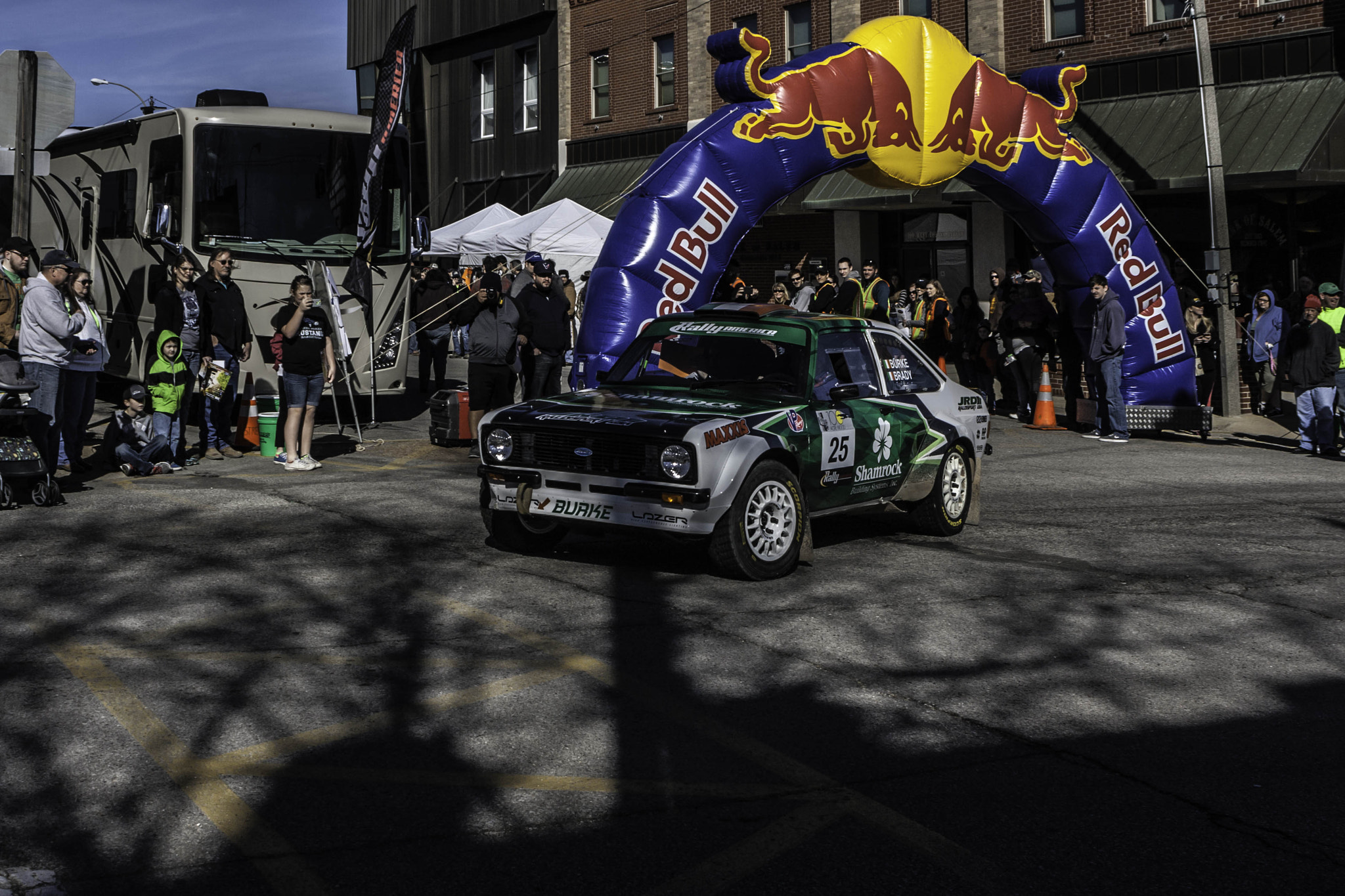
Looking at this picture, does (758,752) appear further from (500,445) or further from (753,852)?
(500,445)

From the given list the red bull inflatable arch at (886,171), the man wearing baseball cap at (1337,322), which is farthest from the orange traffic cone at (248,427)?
the man wearing baseball cap at (1337,322)

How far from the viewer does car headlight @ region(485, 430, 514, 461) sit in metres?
9.18

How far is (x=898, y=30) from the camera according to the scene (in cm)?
1600

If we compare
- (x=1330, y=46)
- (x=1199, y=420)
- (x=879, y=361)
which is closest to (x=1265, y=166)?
(x=1330, y=46)

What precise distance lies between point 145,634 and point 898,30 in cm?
1153

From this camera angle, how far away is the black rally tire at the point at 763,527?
859 centimetres

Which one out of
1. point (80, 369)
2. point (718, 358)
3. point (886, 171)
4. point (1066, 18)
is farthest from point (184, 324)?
point (1066, 18)

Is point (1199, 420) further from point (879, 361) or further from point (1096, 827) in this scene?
point (1096, 827)

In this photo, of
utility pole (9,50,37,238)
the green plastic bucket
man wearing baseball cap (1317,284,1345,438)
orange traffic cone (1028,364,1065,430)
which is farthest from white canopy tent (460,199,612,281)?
utility pole (9,50,37,238)

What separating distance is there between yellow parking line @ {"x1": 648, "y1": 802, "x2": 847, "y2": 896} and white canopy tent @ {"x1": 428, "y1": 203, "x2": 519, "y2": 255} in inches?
981

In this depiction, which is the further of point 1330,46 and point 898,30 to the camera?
point 1330,46

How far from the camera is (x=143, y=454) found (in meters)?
13.4

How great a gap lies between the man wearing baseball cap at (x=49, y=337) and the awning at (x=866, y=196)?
16.8 metres

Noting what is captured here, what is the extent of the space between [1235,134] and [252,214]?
14727 millimetres
